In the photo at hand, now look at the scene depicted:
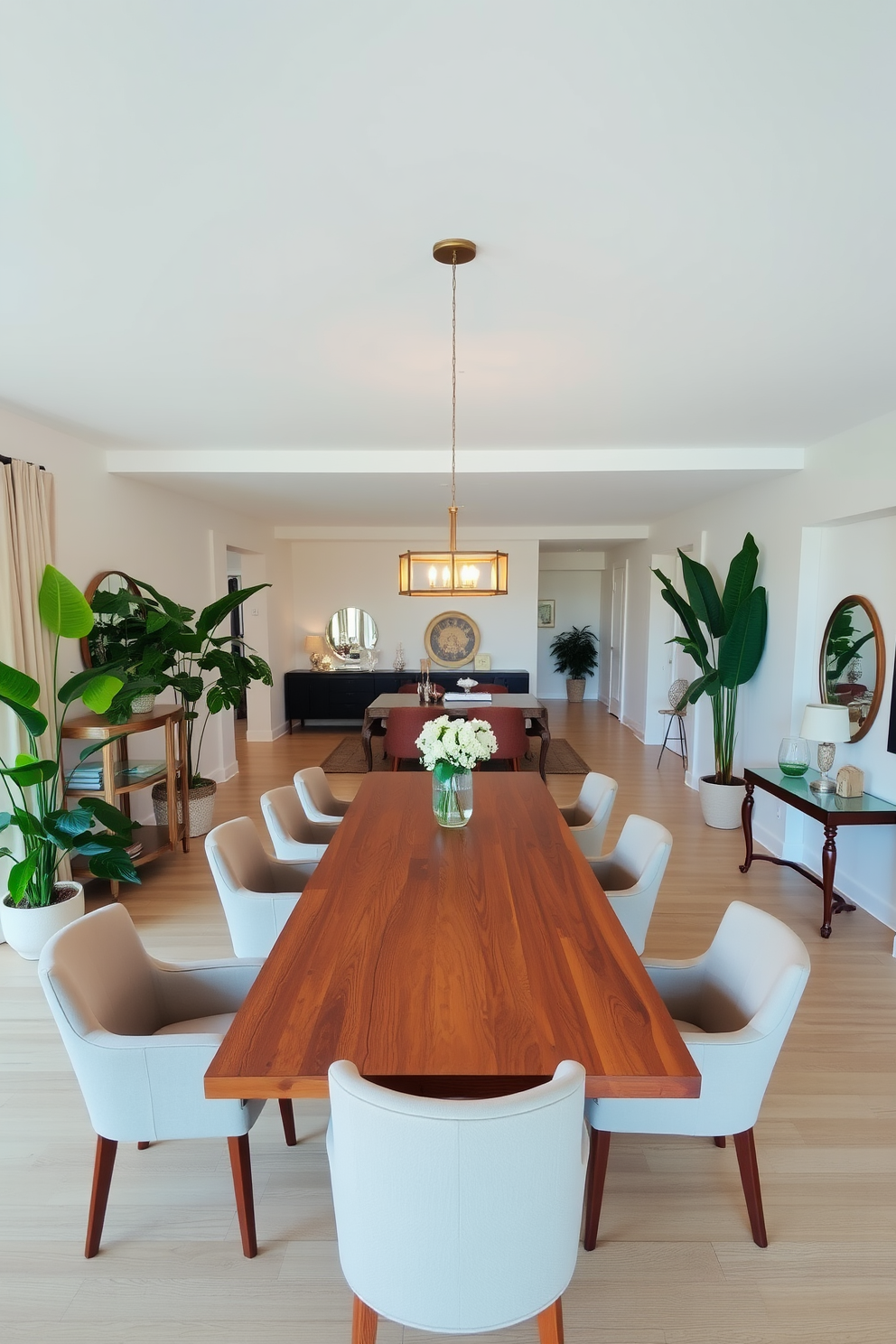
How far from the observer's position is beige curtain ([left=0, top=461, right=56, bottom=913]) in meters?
3.37

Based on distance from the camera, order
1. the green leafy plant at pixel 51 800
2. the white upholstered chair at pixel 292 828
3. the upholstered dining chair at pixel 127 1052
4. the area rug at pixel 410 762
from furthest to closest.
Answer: the area rug at pixel 410 762 < the green leafy plant at pixel 51 800 < the white upholstered chair at pixel 292 828 < the upholstered dining chair at pixel 127 1052

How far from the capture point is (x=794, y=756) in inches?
161

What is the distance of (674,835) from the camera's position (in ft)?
16.8

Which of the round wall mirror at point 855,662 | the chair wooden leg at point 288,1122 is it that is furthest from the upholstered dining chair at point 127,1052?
the round wall mirror at point 855,662

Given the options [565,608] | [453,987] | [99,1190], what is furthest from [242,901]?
[565,608]

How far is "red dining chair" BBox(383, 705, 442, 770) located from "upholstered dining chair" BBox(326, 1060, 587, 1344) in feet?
16.5

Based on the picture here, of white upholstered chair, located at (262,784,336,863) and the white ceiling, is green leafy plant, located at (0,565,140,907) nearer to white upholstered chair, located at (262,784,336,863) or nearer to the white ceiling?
white upholstered chair, located at (262,784,336,863)

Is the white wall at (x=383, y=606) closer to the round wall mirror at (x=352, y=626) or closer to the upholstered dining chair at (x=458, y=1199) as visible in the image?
the round wall mirror at (x=352, y=626)

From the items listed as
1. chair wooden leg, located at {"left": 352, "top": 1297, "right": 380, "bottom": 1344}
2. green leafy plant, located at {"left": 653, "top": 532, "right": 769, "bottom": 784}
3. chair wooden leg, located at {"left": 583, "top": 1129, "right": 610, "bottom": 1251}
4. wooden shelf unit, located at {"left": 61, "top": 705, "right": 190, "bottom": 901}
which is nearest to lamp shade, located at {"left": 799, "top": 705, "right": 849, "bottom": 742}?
green leafy plant, located at {"left": 653, "top": 532, "right": 769, "bottom": 784}

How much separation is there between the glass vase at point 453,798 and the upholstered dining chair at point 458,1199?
148cm

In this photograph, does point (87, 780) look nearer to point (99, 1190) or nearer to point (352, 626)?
point (99, 1190)

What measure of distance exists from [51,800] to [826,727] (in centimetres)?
399

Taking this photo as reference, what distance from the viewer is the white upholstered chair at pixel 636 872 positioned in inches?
97.6

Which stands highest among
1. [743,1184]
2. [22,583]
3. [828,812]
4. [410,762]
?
[22,583]
